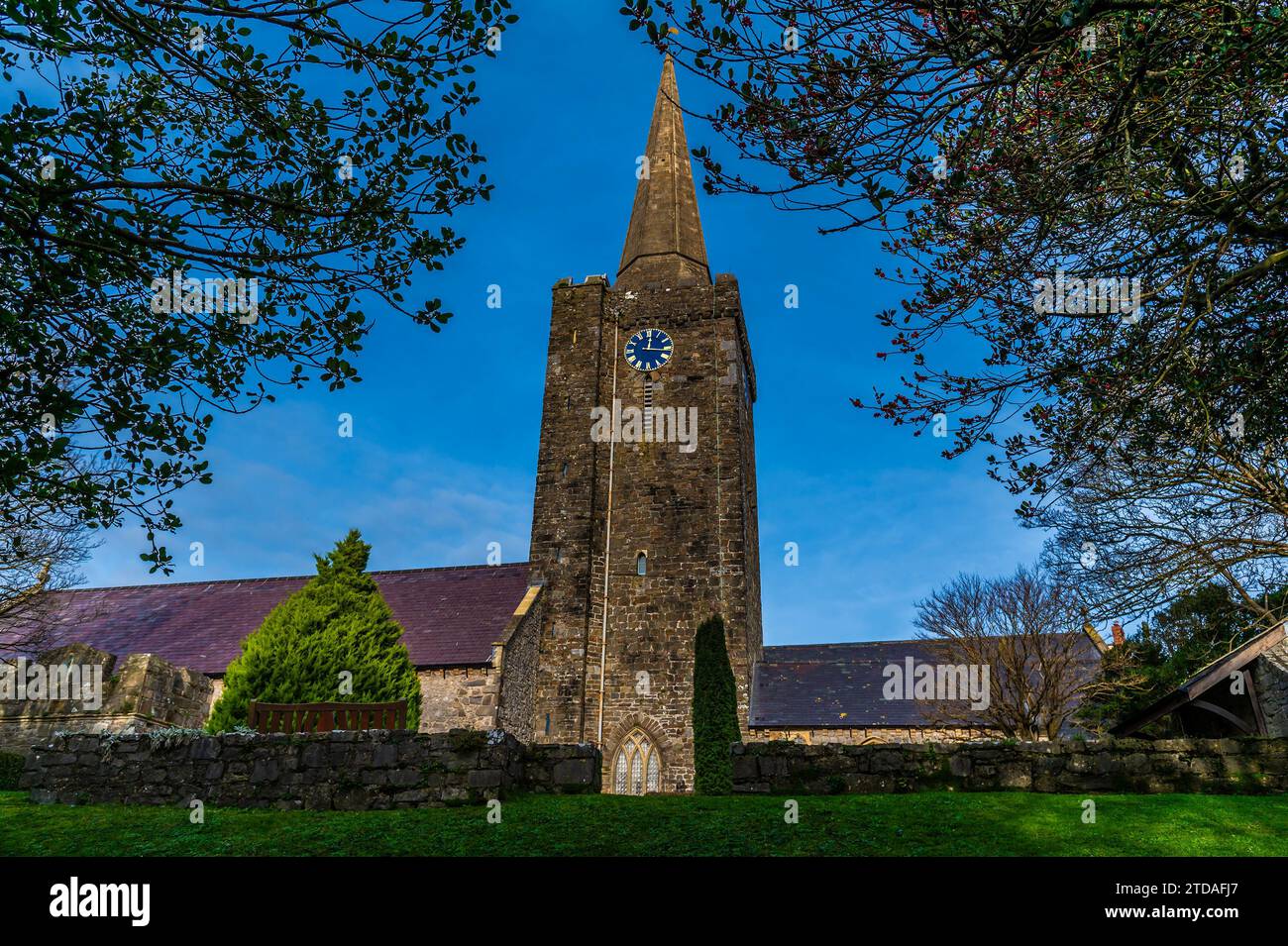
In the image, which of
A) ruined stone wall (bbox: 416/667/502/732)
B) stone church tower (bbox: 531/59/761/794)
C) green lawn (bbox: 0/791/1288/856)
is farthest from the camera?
stone church tower (bbox: 531/59/761/794)

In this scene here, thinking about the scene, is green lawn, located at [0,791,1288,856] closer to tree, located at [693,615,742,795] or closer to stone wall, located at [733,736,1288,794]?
stone wall, located at [733,736,1288,794]

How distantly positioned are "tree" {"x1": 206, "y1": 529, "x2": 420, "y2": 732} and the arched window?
306 inches

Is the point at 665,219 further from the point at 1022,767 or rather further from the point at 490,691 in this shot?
the point at 1022,767

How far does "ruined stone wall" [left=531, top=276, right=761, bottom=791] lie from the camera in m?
25.9

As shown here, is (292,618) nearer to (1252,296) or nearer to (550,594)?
(550,594)

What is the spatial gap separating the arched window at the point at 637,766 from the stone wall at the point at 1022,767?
13.1 metres

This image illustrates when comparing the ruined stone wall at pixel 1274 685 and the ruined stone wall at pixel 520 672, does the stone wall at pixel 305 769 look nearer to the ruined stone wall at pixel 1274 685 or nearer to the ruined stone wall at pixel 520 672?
the ruined stone wall at pixel 520 672

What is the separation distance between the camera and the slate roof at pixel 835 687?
2695cm

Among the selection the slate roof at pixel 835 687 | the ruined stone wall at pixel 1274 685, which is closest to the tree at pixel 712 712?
the slate roof at pixel 835 687

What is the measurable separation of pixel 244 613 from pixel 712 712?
17.8m

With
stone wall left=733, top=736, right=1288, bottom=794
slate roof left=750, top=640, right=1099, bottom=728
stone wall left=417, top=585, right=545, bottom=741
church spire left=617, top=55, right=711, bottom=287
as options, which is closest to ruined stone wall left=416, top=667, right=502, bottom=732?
stone wall left=417, top=585, right=545, bottom=741

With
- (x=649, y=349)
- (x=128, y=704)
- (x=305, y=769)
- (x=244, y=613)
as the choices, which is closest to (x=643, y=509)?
(x=649, y=349)

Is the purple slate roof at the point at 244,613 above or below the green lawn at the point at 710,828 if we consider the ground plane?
above

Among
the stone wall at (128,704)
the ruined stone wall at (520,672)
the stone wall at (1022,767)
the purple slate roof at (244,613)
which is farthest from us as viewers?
the purple slate roof at (244,613)
